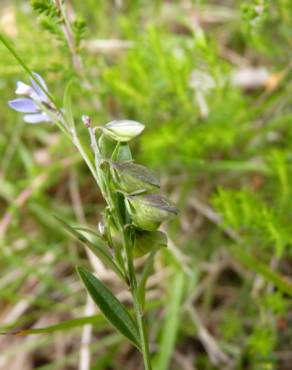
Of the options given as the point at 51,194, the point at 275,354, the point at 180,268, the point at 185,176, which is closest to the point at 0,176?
the point at 51,194

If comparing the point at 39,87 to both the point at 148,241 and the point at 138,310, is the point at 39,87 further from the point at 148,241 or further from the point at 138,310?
the point at 138,310

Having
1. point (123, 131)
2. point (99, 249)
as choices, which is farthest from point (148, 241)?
point (123, 131)

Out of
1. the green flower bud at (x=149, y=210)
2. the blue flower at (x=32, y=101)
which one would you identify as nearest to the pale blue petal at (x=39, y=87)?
the blue flower at (x=32, y=101)

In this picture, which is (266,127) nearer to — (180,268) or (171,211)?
(180,268)

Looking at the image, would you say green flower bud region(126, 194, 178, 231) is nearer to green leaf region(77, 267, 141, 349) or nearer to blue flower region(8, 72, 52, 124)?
green leaf region(77, 267, 141, 349)

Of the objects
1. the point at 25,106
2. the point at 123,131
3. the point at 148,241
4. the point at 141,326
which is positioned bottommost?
the point at 141,326

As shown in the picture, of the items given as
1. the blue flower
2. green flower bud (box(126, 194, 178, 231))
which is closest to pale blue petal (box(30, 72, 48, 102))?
the blue flower
